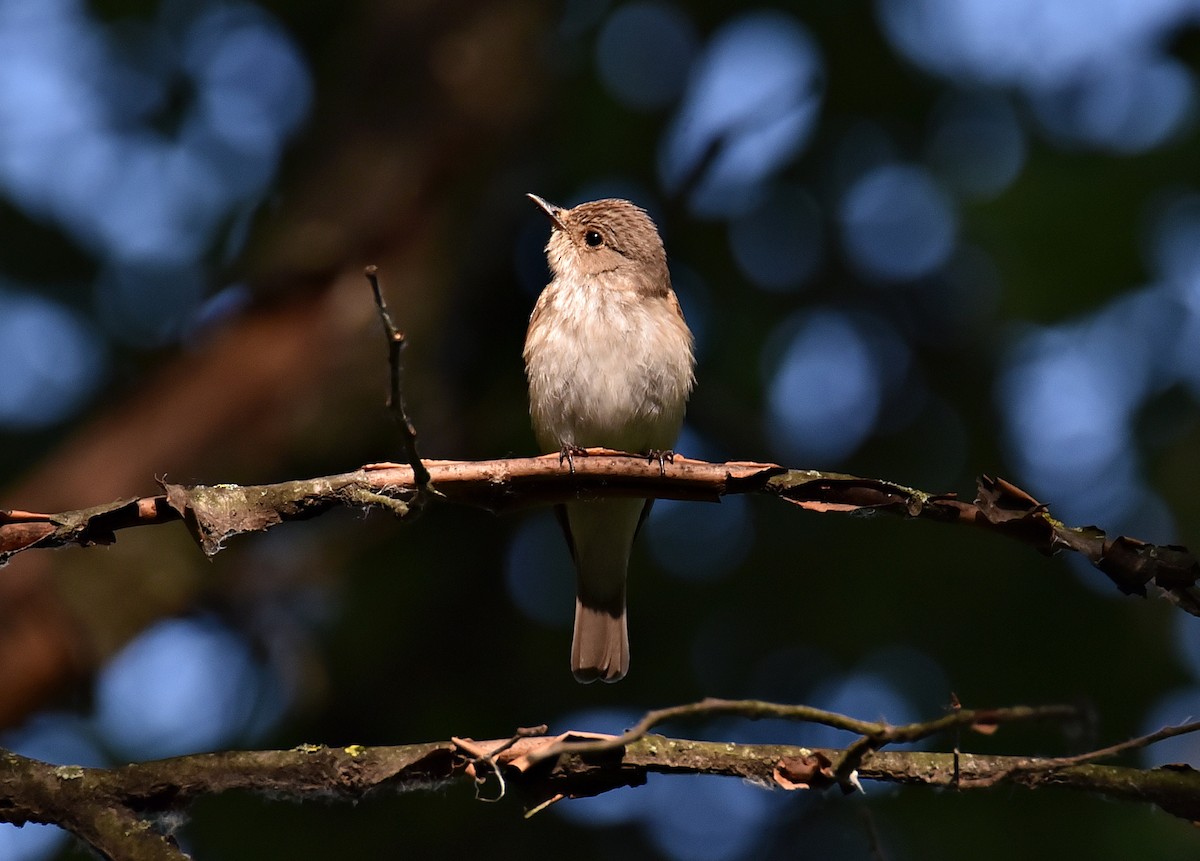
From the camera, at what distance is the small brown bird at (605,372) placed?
208 inches

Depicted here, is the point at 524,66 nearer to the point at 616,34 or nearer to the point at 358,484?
the point at 616,34

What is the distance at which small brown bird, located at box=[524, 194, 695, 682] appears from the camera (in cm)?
529

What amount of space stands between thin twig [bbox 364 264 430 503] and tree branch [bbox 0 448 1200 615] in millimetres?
24

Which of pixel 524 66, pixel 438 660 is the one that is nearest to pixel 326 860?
pixel 438 660

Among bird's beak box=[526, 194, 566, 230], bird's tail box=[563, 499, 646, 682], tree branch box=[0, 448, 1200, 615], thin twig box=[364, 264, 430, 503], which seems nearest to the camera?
thin twig box=[364, 264, 430, 503]

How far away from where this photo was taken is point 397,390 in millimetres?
2482

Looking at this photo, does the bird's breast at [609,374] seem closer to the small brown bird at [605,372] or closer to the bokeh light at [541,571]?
the small brown bird at [605,372]

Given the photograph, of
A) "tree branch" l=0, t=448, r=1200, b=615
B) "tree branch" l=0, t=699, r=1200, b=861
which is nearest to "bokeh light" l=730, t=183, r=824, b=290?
"tree branch" l=0, t=448, r=1200, b=615

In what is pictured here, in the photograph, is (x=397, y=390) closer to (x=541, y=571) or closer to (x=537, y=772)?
(x=537, y=772)

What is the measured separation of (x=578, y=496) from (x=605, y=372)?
221 centimetres

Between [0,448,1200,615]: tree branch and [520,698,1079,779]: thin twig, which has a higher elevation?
[0,448,1200,615]: tree branch

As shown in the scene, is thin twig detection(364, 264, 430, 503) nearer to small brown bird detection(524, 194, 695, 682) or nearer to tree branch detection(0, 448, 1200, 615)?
tree branch detection(0, 448, 1200, 615)

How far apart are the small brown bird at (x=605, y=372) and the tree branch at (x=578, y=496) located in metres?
2.09

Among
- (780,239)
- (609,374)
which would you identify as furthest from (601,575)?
(780,239)
